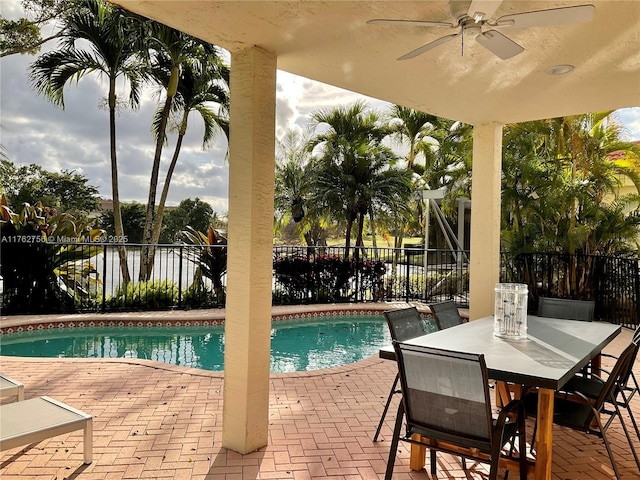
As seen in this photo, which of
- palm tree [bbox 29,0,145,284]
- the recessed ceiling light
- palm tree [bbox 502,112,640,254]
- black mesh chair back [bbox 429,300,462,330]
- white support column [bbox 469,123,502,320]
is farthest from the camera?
palm tree [bbox 29,0,145,284]

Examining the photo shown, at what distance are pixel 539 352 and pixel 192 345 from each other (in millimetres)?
4941

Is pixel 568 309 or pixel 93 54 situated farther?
pixel 93 54

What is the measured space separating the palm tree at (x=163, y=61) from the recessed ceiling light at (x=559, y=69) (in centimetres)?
701

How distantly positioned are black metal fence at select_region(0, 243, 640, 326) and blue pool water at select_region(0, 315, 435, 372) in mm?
1111

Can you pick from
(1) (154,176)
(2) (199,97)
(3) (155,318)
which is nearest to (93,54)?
(2) (199,97)

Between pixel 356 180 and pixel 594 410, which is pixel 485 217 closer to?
pixel 594 410

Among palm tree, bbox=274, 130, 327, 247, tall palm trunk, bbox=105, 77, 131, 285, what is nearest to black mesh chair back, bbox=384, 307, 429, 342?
tall palm trunk, bbox=105, 77, 131, 285

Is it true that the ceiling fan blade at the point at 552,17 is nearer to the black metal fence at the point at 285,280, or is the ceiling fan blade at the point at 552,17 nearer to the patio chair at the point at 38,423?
the patio chair at the point at 38,423

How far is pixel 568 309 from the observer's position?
4301mm

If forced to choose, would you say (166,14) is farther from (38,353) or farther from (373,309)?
(373,309)

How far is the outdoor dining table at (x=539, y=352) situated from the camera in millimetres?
→ 2299

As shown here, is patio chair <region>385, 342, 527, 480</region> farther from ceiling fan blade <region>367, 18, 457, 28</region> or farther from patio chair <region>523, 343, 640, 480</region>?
ceiling fan blade <region>367, 18, 457, 28</region>

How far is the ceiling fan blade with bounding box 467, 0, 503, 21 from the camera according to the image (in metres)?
2.11

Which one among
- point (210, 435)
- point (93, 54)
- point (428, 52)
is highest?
point (93, 54)
